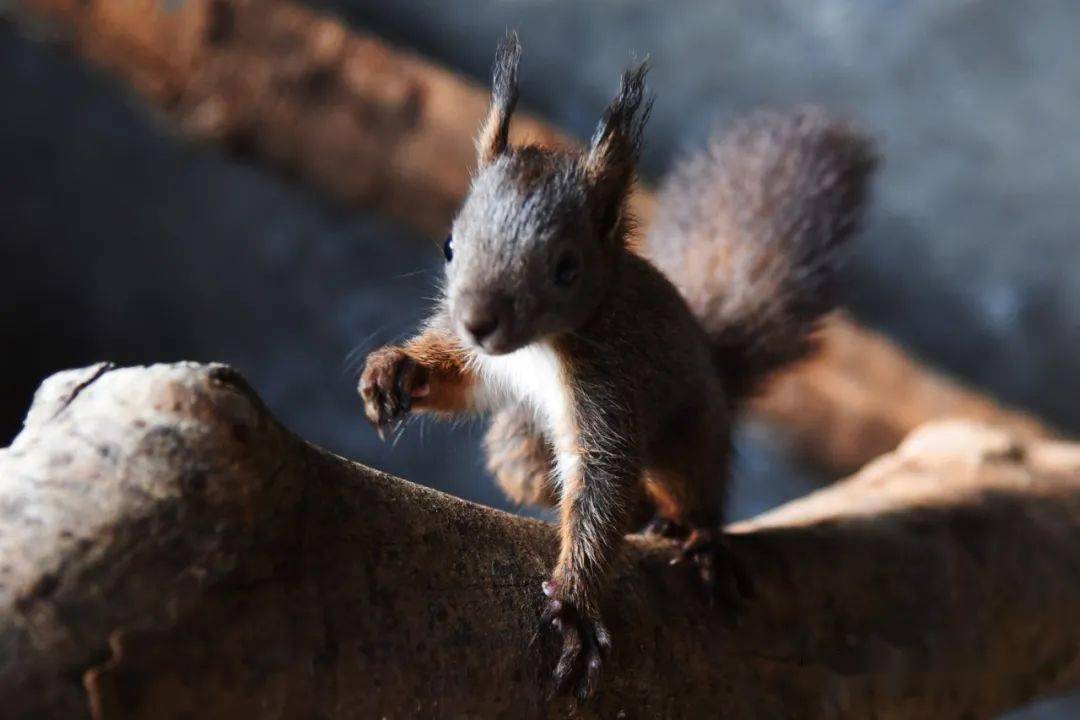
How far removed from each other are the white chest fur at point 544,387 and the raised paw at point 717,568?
252 mm

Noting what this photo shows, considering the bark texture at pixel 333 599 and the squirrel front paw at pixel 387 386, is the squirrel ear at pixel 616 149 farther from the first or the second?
the bark texture at pixel 333 599

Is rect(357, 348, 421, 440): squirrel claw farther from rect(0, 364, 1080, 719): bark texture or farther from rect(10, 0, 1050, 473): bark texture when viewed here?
rect(10, 0, 1050, 473): bark texture

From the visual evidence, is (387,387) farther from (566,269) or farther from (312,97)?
(312,97)

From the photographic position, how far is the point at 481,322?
1554mm

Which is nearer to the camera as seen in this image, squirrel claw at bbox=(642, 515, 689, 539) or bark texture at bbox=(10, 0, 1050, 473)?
squirrel claw at bbox=(642, 515, 689, 539)

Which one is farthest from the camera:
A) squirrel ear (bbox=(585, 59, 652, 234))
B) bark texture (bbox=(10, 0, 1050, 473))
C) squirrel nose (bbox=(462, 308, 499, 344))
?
bark texture (bbox=(10, 0, 1050, 473))

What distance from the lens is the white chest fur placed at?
1806 mm

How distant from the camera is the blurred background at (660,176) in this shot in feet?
12.7

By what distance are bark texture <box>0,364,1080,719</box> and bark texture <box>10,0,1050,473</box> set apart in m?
1.54

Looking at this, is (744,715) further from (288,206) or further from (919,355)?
(288,206)

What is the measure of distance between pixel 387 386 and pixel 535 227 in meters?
0.39

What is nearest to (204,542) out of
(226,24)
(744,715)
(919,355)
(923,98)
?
(744,715)

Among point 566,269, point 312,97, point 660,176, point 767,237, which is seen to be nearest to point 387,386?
point 566,269

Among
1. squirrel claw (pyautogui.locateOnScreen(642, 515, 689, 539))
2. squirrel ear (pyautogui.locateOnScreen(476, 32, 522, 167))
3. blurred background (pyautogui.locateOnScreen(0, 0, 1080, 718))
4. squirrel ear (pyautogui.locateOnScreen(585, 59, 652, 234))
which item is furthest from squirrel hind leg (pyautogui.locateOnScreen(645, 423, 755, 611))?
blurred background (pyautogui.locateOnScreen(0, 0, 1080, 718))
